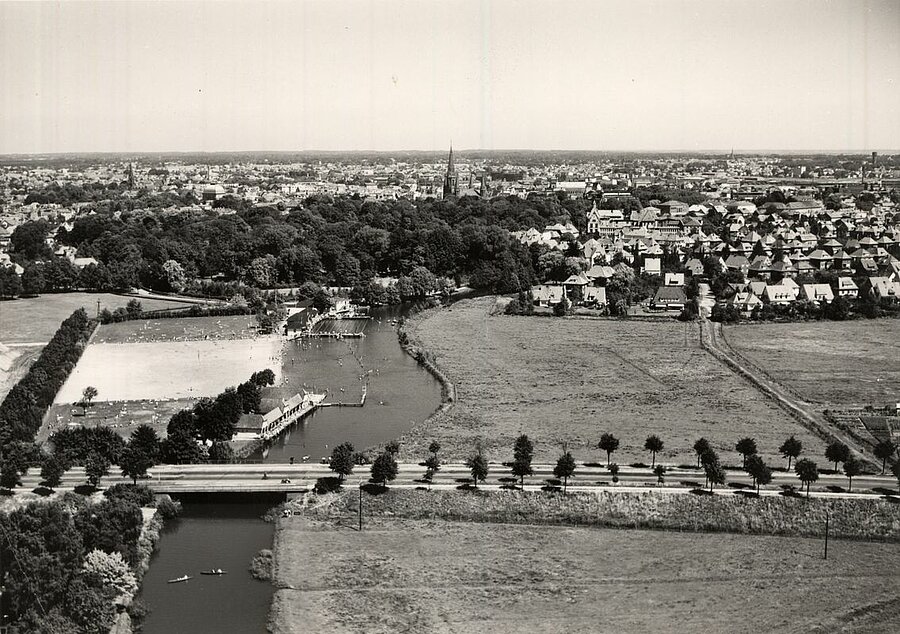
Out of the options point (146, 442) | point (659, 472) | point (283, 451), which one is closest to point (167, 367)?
point (283, 451)

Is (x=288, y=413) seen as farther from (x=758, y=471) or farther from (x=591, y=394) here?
(x=758, y=471)

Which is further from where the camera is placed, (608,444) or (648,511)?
(608,444)

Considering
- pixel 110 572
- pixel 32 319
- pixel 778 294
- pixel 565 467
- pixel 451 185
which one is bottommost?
pixel 110 572

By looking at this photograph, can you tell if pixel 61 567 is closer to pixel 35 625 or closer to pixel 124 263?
→ pixel 35 625

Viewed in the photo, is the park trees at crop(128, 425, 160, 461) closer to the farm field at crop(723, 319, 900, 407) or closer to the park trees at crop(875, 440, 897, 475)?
the park trees at crop(875, 440, 897, 475)

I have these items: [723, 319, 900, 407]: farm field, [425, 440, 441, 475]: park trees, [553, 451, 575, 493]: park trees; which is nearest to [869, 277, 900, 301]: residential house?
[723, 319, 900, 407]: farm field

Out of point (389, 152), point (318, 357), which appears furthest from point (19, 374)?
point (389, 152)
